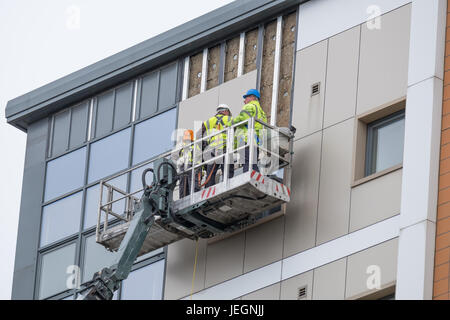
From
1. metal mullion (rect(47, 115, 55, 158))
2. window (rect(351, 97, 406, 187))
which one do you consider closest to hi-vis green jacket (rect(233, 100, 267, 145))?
window (rect(351, 97, 406, 187))

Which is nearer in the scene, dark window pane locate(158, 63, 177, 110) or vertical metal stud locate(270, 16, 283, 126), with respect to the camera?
vertical metal stud locate(270, 16, 283, 126)

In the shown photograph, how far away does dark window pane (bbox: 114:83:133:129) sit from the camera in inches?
1336

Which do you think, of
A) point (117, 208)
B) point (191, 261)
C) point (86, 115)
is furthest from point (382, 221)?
point (86, 115)

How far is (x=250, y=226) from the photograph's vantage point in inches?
1151

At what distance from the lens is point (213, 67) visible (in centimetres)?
3256

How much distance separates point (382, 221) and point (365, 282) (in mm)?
1307

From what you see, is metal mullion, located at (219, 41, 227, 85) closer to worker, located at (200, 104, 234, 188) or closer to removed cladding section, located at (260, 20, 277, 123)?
removed cladding section, located at (260, 20, 277, 123)

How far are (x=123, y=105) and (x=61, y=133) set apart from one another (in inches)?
87.0

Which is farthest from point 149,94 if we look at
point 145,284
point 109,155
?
point 145,284

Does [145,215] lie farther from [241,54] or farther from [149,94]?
[149,94]

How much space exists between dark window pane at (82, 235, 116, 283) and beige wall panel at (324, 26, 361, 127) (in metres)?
6.90

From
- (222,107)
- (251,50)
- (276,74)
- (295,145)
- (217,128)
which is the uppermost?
(251,50)

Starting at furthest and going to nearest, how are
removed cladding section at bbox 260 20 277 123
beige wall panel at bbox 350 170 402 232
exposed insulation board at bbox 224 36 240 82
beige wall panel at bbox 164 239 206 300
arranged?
1. exposed insulation board at bbox 224 36 240 82
2. removed cladding section at bbox 260 20 277 123
3. beige wall panel at bbox 164 239 206 300
4. beige wall panel at bbox 350 170 402 232

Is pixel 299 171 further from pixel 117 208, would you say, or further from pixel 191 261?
pixel 117 208
